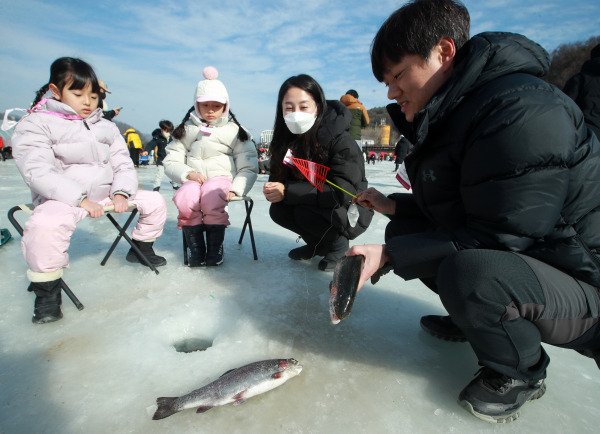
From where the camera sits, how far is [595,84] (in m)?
2.70

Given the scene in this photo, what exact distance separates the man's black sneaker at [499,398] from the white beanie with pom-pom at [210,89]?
2792 mm

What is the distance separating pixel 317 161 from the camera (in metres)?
2.65

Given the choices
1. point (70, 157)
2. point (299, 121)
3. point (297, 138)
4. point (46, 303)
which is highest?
point (299, 121)

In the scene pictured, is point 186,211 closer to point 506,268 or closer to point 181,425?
point 181,425

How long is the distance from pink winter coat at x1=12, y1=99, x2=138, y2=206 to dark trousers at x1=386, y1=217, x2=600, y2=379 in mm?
2278

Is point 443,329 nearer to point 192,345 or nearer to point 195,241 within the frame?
point 192,345

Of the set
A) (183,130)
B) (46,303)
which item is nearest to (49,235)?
(46,303)

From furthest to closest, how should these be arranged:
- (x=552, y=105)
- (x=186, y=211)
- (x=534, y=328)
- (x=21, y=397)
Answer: (x=186, y=211) < (x=21, y=397) < (x=534, y=328) < (x=552, y=105)

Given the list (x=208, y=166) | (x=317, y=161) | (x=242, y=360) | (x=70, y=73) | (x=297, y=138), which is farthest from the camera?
(x=208, y=166)

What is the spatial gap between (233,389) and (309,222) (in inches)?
64.7

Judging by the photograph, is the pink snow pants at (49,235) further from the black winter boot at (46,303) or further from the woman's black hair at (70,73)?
the woman's black hair at (70,73)

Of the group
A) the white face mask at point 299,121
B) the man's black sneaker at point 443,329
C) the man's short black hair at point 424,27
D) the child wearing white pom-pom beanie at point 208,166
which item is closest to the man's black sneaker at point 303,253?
the child wearing white pom-pom beanie at point 208,166

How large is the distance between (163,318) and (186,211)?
1022 millimetres

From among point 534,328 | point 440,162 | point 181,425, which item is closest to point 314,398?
point 181,425
